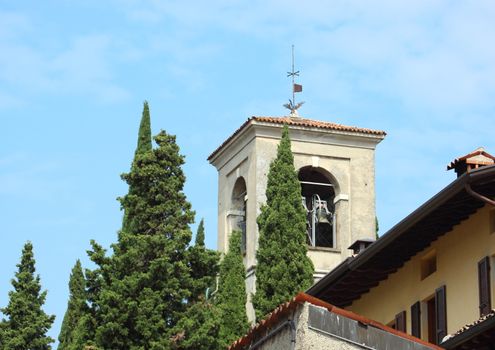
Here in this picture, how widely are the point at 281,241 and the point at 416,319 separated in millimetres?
15989

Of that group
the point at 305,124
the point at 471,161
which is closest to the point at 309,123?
the point at 305,124

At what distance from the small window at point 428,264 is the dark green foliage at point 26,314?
1837 centimetres

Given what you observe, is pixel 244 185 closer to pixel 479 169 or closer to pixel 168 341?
pixel 168 341

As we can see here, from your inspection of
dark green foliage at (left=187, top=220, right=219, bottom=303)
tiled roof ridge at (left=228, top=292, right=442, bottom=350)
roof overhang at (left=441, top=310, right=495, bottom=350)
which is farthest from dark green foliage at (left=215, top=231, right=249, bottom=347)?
tiled roof ridge at (left=228, top=292, right=442, bottom=350)

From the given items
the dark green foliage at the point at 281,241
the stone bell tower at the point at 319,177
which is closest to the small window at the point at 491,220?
the dark green foliage at the point at 281,241

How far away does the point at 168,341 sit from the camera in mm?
37344

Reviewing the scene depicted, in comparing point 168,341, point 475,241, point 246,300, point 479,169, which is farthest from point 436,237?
point 246,300

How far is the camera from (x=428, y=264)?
29.7 meters

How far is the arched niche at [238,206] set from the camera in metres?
52.5

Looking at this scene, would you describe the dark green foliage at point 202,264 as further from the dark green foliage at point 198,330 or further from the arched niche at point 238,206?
the arched niche at point 238,206

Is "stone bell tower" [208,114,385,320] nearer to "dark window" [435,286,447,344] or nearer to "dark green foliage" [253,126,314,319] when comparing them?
"dark green foliage" [253,126,314,319]

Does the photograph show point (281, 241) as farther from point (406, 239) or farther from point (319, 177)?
point (406, 239)

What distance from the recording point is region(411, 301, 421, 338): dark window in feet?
97.0

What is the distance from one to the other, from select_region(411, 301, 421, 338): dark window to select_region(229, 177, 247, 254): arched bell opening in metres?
22.7
